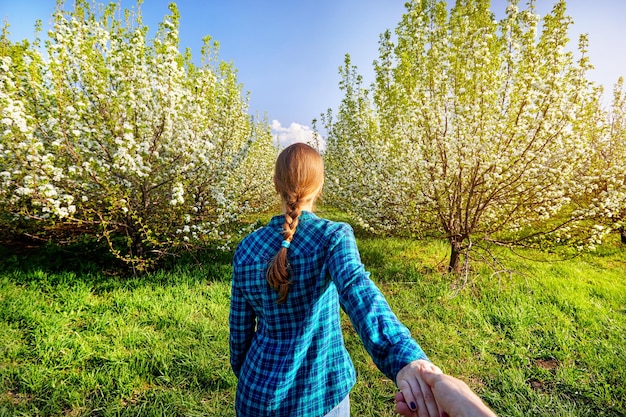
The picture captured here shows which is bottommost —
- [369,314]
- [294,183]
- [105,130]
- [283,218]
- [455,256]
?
[455,256]

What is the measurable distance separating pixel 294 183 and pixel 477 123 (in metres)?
4.52

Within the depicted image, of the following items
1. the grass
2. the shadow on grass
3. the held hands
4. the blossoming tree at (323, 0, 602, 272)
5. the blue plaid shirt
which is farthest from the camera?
the shadow on grass

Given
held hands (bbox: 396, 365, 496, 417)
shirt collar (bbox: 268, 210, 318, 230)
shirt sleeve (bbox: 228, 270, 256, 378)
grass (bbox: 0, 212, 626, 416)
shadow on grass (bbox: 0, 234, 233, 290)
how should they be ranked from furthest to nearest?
shadow on grass (bbox: 0, 234, 233, 290) → grass (bbox: 0, 212, 626, 416) → shirt sleeve (bbox: 228, 270, 256, 378) → shirt collar (bbox: 268, 210, 318, 230) → held hands (bbox: 396, 365, 496, 417)

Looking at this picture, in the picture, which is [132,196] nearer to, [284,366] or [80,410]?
[80,410]

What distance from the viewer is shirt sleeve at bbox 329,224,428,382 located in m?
1.08

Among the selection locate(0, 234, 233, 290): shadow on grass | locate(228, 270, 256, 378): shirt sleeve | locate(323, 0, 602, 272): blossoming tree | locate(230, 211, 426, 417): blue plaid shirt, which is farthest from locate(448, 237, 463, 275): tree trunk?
locate(228, 270, 256, 378): shirt sleeve

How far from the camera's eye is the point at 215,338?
4.50 meters

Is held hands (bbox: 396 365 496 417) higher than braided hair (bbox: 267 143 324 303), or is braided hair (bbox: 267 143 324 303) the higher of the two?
braided hair (bbox: 267 143 324 303)

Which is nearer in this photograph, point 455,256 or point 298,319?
point 298,319

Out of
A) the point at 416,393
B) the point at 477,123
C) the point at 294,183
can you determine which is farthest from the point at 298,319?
the point at 477,123

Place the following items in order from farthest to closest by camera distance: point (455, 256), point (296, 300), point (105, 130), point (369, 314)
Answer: point (455, 256), point (105, 130), point (296, 300), point (369, 314)

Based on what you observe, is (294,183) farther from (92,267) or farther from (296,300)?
(92,267)

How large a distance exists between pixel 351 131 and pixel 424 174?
2.28m

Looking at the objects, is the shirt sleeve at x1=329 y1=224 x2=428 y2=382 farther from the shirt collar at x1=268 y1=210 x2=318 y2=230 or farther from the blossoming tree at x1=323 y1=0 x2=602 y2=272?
the blossoming tree at x1=323 y1=0 x2=602 y2=272
